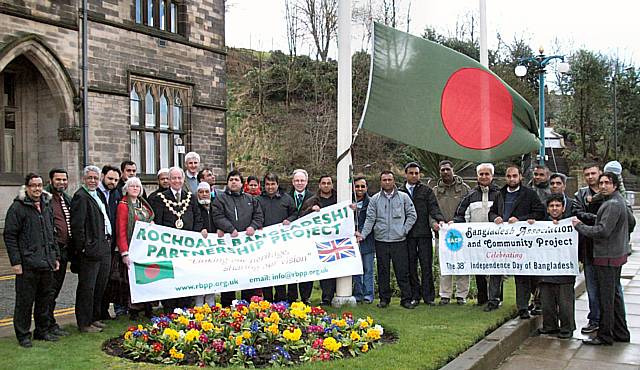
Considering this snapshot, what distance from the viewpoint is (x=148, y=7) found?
70.2 ft

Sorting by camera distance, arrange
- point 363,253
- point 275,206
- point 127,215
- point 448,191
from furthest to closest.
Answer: point 448,191 < point 363,253 < point 275,206 < point 127,215

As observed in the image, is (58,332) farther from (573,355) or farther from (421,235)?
(573,355)

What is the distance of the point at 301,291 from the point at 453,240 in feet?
7.45

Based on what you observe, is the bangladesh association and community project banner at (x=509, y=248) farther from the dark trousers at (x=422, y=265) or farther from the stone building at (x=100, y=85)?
the stone building at (x=100, y=85)

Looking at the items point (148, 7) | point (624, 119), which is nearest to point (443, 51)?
point (148, 7)

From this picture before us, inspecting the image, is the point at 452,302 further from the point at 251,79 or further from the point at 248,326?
the point at 251,79

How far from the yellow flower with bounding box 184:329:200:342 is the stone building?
44.5ft

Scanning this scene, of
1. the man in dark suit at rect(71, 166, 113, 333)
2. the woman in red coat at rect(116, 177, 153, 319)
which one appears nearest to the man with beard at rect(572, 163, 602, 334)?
the woman in red coat at rect(116, 177, 153, 319)

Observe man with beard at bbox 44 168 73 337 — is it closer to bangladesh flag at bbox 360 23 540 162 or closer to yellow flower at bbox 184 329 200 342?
yellow flower at bbox 184 329 200 342

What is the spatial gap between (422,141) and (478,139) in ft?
2.69

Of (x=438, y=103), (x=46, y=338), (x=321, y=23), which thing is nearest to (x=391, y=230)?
(x=438, y=103)

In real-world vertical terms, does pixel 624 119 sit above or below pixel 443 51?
above

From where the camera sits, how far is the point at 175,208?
325 inches

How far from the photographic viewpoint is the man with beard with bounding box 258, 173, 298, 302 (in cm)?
901
